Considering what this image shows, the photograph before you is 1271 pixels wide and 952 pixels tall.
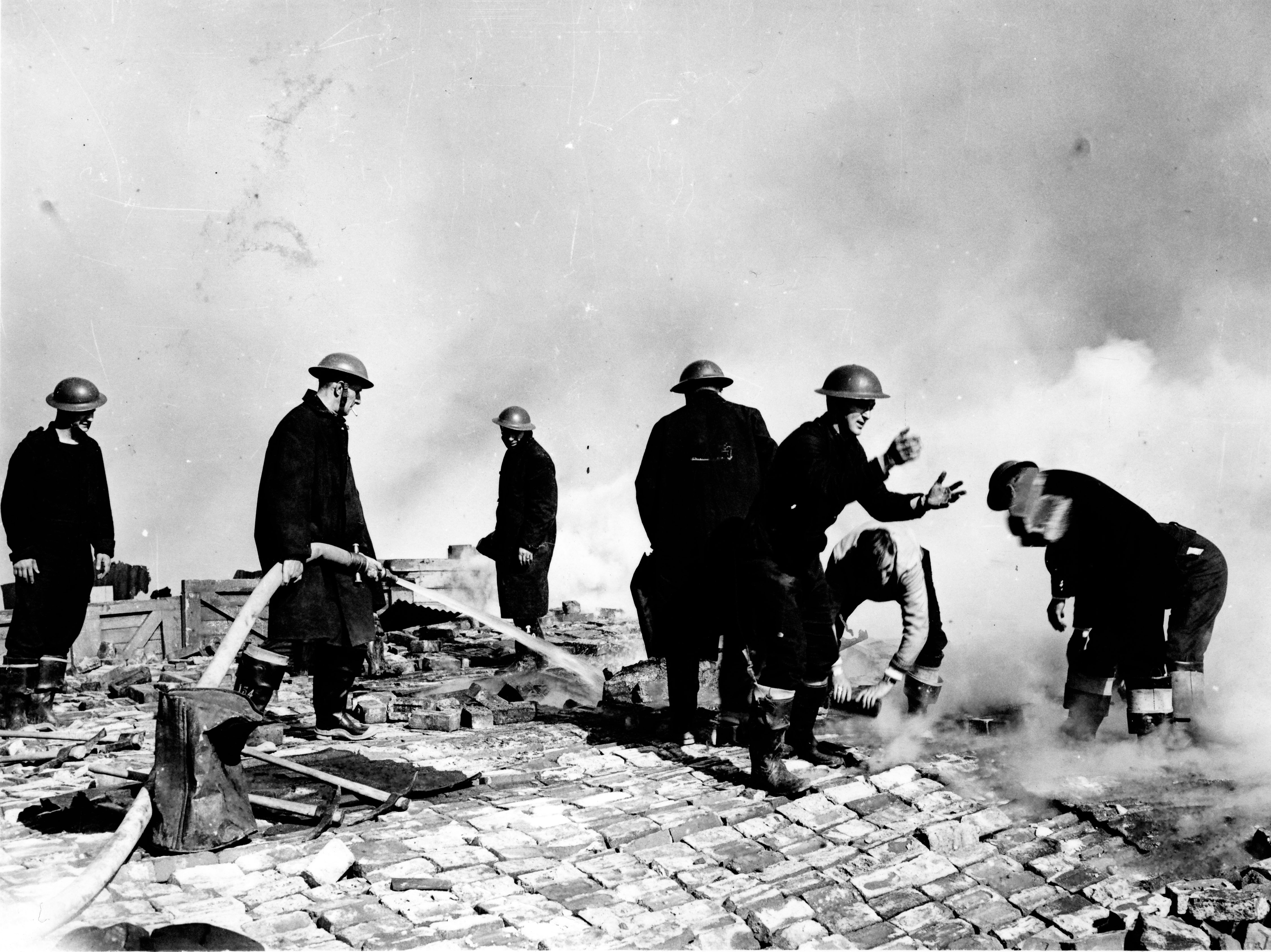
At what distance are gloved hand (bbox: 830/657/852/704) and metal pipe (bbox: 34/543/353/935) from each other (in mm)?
3552

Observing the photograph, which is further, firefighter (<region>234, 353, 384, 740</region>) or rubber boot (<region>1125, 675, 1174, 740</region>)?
firefighter (<region>234, 353, 384, 740</region>)

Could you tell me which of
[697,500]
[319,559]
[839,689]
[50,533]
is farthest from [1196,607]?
[50,533]

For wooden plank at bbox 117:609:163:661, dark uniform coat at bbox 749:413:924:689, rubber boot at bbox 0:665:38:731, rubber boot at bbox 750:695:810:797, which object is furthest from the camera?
wooden plank at bbox 117:609:163:661

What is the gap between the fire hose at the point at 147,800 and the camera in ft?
10.5

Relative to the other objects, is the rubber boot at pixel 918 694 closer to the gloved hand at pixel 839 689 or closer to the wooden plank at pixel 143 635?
the gloved hand at pixel 839 689

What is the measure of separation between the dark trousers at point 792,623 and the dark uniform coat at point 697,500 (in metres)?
0.62

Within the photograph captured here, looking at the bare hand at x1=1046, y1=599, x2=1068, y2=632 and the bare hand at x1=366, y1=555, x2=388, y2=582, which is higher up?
the bare hand at x1=366, y1=555, x2=388, y2=582

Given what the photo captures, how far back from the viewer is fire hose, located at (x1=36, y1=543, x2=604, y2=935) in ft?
10.5

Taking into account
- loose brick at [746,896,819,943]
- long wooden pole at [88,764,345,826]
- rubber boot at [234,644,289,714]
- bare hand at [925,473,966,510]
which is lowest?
loose brick at [746,896,819,943]

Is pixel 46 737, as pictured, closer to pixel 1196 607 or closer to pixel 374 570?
pixel 374 570

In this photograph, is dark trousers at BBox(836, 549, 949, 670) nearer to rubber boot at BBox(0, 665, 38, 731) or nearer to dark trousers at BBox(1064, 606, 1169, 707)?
dark trousers at BBox(1064, 606, 1169, 707)

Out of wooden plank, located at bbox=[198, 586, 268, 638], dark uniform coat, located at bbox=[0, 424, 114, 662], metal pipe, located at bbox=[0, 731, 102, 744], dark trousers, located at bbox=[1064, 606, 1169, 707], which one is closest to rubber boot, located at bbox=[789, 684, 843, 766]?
dark trousers, located at bbox=[1064, 606, 1169, 707]

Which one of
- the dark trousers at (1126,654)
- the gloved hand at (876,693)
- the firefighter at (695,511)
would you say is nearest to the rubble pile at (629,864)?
the firefighter at (695,511)

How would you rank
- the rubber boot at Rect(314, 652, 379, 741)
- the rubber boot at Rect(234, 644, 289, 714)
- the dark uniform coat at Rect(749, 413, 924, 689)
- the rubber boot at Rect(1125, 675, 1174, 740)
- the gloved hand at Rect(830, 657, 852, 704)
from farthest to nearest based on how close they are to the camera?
the gloved hand at Rect(830, 657, 852, 704) → the rubber boot at Rect(314, 652, 379, 741) → the rubber boot at Rect(234, 644, 289, 714) → the rubber boot at Rect(1125, 675, 1174, 740) → the dark uniform coat at Rect(749, 413, 924, 689)
